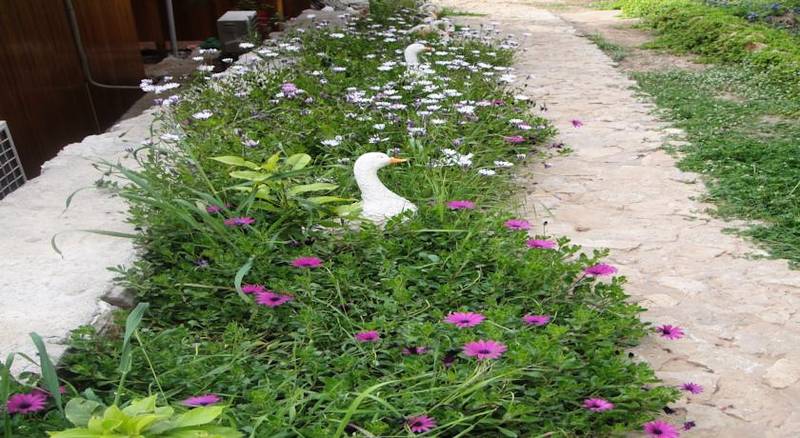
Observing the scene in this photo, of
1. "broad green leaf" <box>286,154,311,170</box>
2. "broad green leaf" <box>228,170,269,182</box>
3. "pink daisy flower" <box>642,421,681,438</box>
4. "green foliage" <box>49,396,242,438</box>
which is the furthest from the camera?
"broad green leaf" <box>286,154,311,170</box>

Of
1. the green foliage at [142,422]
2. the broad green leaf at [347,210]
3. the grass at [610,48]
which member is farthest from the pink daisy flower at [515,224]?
the grass at [610,48]

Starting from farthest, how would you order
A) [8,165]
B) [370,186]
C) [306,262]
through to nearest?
[8,165] → [370,186] → [306,262]

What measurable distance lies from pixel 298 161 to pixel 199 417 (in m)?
1.74

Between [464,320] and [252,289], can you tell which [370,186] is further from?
[464,320]

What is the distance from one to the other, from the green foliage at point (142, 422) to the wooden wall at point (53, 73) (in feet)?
13.9

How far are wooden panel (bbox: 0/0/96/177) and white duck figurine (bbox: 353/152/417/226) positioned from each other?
3342 mm

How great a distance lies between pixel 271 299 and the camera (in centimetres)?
240


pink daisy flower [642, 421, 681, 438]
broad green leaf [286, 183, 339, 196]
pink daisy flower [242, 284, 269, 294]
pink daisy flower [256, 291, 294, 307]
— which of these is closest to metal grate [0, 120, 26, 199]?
broad green leaf [286, 183, 339, 196]

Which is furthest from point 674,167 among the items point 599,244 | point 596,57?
point 596,57

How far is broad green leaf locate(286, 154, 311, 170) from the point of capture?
121 inches

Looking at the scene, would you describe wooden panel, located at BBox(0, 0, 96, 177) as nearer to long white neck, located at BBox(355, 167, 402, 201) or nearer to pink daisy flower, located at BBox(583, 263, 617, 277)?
long white neck, located at BBox(355, 167, 402, 201)

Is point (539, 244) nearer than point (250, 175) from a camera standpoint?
Yes

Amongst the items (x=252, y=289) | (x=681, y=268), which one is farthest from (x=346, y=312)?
(x=681, y=268)

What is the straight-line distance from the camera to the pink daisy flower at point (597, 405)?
6.53 feet
